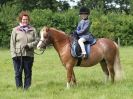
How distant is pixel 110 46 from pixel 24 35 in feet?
9.08

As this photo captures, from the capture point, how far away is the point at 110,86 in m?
11.7

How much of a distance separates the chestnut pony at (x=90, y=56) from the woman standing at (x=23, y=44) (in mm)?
→ 281

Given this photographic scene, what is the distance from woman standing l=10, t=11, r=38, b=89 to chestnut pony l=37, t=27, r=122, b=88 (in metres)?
0.28

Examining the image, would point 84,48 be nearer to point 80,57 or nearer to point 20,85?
point 80,57

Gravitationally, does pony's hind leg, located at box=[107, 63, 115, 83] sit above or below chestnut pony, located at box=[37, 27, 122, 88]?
below

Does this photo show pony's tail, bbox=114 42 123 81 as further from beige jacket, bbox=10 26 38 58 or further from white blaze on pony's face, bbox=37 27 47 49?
beige jacket, bbox=10 26 38 58

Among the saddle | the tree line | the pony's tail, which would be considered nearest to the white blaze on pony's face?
the saddle

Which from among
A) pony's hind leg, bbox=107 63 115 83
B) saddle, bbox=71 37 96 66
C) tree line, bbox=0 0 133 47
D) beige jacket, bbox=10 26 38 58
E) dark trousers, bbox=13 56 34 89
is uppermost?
beige jacket, bbox=10 26 38 58

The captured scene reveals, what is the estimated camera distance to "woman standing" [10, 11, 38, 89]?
1143cm

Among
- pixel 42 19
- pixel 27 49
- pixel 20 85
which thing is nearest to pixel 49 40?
pixel 27 49

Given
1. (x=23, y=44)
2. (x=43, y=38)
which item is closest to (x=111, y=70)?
(x=43, y=38)

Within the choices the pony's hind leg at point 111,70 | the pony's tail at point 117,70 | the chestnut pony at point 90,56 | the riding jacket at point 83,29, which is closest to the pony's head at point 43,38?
the chestnut pony at point 90,56

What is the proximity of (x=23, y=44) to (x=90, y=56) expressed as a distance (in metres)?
2.08

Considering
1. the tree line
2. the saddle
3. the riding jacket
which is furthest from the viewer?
the tree line
